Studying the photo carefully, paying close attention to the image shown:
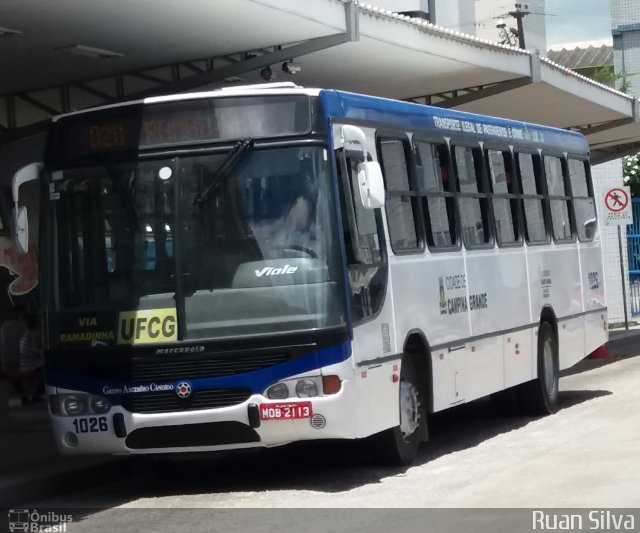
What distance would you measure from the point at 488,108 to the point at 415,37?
7184 millimetres

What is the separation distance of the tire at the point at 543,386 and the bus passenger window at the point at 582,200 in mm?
2092

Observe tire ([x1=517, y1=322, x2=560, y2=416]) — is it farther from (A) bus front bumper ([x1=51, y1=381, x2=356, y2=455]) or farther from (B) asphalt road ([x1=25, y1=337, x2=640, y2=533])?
(A) bus front bumper ([x1=51, y1=381, x2=356, y2=455])

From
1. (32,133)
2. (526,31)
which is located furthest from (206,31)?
(526,31)

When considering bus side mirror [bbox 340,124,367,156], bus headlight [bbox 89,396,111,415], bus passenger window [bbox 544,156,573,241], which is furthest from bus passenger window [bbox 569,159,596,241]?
bus headlight [bbox 89,396,111,415]

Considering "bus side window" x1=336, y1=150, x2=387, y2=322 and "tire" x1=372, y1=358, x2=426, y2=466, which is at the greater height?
"bus side window" x1=336, y1=150, x2=387, y2=322

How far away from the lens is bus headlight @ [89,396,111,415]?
10867 mm

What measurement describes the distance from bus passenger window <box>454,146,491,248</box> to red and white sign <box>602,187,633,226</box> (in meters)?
15.6

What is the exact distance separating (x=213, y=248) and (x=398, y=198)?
2.13m

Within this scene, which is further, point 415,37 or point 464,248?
point 415,37

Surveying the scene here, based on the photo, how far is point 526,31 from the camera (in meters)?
44.8

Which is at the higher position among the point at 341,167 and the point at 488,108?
the point at 488,108

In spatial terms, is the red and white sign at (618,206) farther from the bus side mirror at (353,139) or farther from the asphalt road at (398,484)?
the bus side mirror at (353,139)

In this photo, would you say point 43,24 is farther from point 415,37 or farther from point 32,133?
point 415,37

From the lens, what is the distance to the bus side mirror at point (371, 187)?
1060 cm
